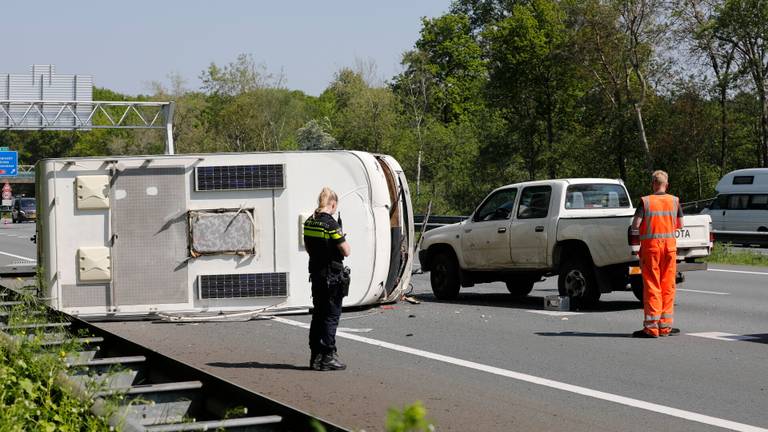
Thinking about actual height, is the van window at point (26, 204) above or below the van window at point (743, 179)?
above

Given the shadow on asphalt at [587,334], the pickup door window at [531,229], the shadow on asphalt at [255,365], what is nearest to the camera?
the shadow on asphalt at [255,365]

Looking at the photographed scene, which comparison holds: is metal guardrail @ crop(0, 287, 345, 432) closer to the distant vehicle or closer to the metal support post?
the metal support post

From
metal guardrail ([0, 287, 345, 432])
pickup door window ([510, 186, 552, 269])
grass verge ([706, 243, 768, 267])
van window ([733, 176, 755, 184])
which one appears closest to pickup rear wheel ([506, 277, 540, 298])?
pickup door window ([510, 186, 552, 269])

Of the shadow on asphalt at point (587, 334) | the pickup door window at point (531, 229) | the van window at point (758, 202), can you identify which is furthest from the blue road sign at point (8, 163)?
the shadow on asphalt at point (587, 334)

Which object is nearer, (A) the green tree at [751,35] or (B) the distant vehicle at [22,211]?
(A) the green tree at [751,35]

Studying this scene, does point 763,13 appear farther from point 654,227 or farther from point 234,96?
point 234,96

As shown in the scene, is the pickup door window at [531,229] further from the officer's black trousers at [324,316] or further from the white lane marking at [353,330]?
the officer's black trousers at [324,316]

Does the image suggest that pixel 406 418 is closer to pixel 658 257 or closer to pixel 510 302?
pixel 658 257

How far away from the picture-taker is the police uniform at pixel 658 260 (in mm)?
12555

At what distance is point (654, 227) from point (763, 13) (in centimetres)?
3968

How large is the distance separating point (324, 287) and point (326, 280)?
0.07 metres

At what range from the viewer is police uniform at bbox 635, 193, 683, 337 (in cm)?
1255

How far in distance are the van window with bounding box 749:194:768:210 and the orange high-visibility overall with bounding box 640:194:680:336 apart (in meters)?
28.0

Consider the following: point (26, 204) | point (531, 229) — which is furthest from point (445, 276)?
point (26, 204)
